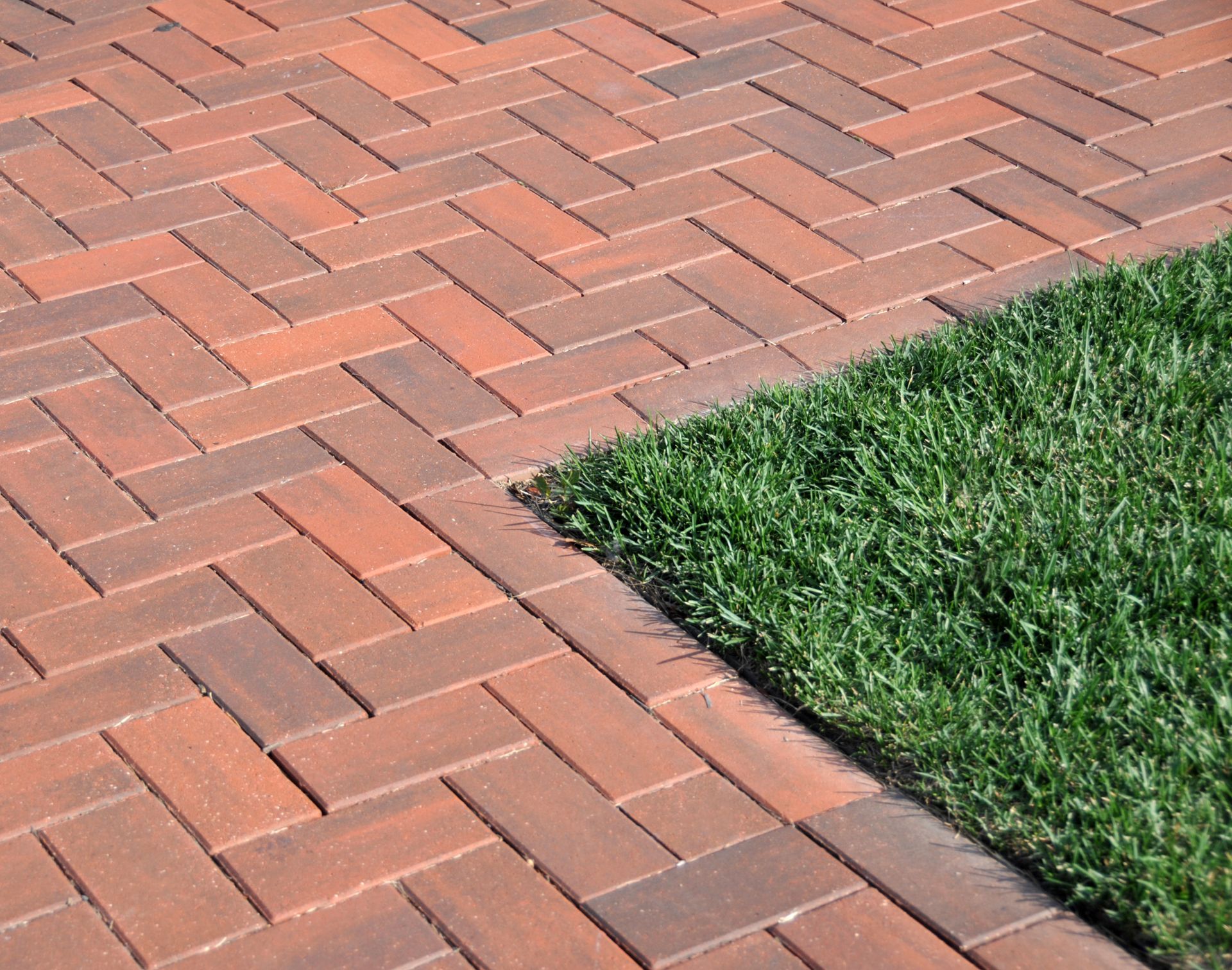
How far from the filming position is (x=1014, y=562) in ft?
8.22

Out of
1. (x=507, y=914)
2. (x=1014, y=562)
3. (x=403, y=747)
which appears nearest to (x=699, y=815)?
(x=507, y=914)

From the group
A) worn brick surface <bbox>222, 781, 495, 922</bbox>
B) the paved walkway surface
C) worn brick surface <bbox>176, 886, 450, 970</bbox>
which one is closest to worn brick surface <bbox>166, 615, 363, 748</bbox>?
the paved walkway surface

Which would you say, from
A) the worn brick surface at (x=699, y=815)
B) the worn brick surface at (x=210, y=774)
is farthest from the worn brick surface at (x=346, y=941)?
the worn brick surface at (x=699, y=815)

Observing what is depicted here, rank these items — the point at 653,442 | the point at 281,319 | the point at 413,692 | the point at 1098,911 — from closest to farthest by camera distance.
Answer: the point at 1098,911
the point at 413,692
the point at 653,442
the point at 281,319

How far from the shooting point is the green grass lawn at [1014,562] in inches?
83.4

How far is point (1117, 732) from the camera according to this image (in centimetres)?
223

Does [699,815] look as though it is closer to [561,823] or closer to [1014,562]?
[561,823]

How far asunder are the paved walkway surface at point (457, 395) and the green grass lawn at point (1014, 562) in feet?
0.28

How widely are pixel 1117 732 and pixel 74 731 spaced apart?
1.55 metres

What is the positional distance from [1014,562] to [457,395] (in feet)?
3.76

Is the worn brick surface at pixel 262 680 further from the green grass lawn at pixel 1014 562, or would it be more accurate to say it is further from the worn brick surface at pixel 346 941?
the green grass lawn at pixel 1014 562

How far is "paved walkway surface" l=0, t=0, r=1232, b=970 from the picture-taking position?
2.12m

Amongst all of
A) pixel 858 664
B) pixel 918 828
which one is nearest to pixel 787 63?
pixel 858 664

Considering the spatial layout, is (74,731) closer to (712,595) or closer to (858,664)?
(712,595)
